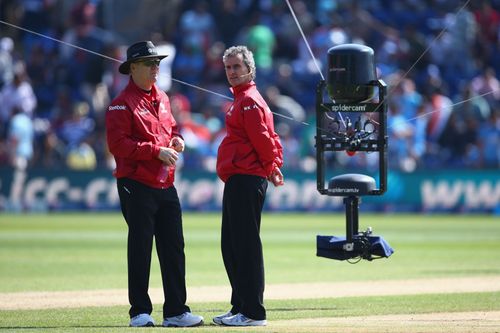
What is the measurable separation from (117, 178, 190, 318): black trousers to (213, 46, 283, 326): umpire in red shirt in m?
0.51

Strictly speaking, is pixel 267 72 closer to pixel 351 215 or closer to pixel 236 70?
pixel 351 215

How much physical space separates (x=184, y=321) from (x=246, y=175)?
4.76 feet

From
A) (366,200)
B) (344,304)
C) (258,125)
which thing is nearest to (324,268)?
(344,304)

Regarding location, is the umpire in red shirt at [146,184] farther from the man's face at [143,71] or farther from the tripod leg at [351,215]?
the tripod leg at [351,215]

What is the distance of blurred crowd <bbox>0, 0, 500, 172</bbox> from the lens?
3172 centimetres

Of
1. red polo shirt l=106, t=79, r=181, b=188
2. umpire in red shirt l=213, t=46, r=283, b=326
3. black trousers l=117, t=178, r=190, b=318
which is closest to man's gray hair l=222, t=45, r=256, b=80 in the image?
umpire in red shirt l=213, t=46, r=283, b=326

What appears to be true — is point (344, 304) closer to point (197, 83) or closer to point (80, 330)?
point (80, 330)

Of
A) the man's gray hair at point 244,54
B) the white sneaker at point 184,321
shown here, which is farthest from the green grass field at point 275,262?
the man's gray hair at point 244,54

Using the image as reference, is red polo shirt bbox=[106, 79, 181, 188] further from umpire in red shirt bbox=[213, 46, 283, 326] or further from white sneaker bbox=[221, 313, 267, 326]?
white sneaker bbox=[221, 313, 267, 326]

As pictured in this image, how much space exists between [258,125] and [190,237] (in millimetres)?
14034

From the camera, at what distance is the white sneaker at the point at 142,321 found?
11094 millimetres

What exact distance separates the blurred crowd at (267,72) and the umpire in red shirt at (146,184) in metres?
19.3

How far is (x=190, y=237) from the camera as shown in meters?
24.9

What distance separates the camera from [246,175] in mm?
11172
